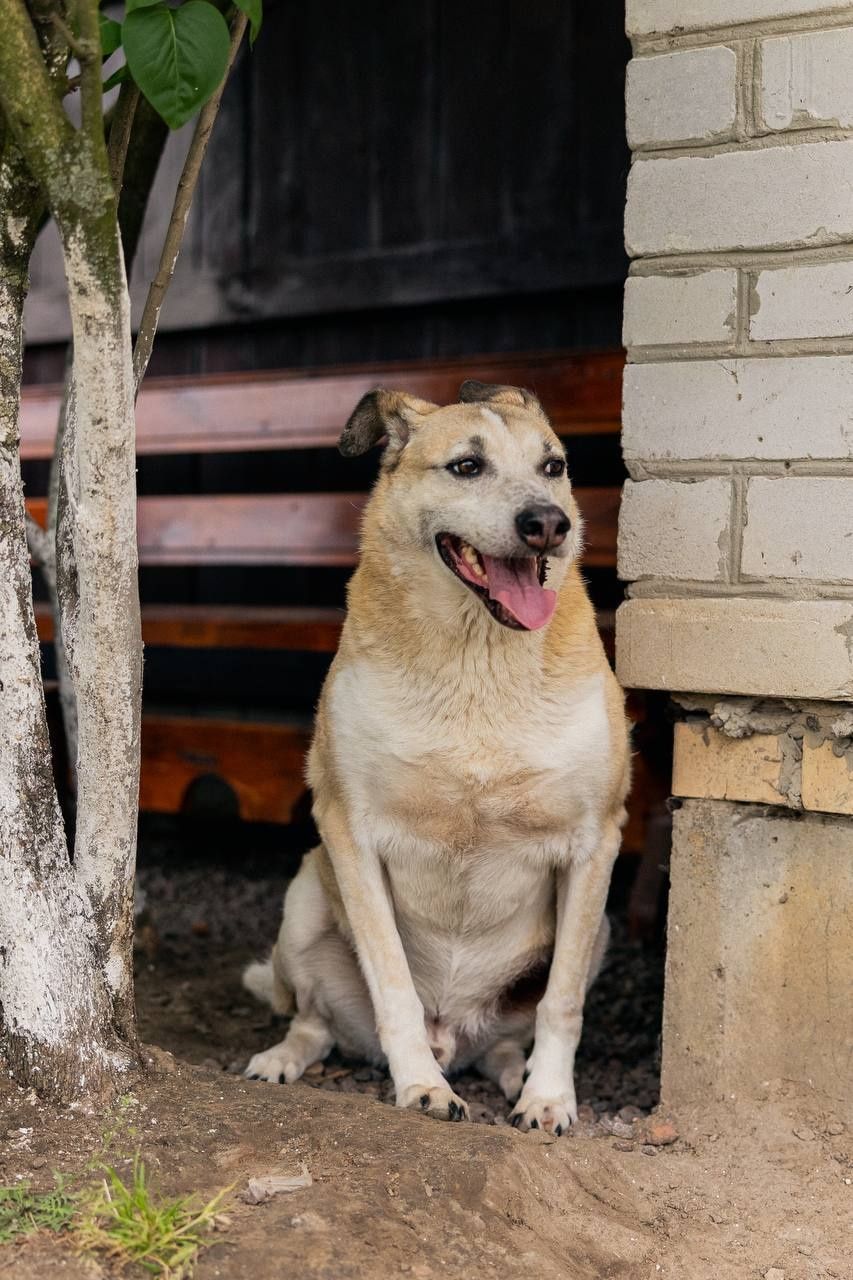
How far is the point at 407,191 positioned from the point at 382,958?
3.46 m

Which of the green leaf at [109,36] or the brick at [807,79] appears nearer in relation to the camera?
the green leaf at [109,36]

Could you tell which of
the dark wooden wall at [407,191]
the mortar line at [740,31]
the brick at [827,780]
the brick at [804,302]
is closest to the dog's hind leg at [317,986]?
the brick at [827,780]

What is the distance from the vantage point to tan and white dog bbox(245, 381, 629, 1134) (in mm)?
2838

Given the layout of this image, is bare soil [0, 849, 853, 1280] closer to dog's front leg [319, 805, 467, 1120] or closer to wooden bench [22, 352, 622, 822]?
dog's front leg [319, 805, 467, 1120]

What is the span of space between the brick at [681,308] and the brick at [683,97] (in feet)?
0.99

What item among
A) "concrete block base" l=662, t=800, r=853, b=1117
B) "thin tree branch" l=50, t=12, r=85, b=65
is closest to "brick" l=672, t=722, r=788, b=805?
"concrete block base" l=662, t=800, r=853, b=1117

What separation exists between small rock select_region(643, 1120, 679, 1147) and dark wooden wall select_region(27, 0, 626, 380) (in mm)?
3052

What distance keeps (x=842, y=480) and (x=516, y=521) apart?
700 millimetres

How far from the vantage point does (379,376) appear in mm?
4926

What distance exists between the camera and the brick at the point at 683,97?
9.29ft

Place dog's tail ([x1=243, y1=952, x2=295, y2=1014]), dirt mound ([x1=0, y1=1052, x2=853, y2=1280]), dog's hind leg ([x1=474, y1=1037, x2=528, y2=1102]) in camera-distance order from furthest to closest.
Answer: dog's tail ([x1=243, y1=952, x2=295, y2=1014]) < dog's hind leg ([x1=474, y1=1037, x2=528, y2=1102]) < dirt mound ([x1=0, y1=1052, x2=853, y2=1280])

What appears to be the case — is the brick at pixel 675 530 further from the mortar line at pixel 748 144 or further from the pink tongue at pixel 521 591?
the mortar line at pixel 748 144

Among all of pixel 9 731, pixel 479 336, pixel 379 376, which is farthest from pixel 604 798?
pixel 479 336

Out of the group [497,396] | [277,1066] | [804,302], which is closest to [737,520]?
[804,302]
